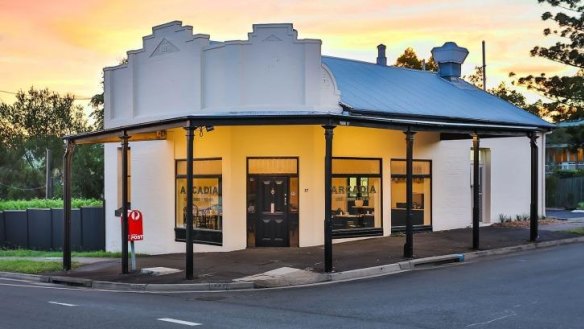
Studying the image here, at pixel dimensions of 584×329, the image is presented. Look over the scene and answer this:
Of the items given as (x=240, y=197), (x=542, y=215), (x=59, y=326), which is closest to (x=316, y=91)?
(x=240, y=197)

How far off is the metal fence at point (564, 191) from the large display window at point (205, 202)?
87.1ft

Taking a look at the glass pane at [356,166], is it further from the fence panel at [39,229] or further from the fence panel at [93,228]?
the fence panel at [39,229]

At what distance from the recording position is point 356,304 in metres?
11.8

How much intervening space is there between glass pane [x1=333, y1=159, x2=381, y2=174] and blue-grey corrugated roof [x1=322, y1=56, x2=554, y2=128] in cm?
184

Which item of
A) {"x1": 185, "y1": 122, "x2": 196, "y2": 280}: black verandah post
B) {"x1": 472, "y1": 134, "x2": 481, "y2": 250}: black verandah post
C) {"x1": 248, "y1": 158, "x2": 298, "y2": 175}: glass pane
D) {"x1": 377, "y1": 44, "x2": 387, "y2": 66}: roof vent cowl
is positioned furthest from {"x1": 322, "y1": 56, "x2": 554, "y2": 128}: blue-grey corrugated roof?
{"x1": 185, "y1": 122, "x2": 196, "y2": 280}: black verandah post

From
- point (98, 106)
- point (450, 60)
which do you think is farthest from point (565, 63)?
point (98, 106)

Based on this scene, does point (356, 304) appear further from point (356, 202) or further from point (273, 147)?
point (356, 202)

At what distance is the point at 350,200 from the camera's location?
21.6 m

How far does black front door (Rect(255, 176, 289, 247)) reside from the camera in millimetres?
20328

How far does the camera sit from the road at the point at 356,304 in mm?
10156

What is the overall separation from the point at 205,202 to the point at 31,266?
527 cm

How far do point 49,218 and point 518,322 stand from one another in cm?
2312

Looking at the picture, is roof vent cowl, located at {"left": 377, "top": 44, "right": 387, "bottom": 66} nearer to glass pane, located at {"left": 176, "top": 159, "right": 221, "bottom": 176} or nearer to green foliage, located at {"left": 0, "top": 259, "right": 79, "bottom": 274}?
glass pane, located at {"left": 176, "top": 159, "right": 221, "bottom": 176}

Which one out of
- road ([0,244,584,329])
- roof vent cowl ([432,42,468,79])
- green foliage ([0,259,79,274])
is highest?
roof vent cowl ([432,42,468,79])
